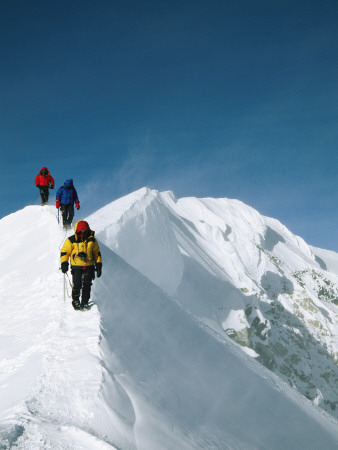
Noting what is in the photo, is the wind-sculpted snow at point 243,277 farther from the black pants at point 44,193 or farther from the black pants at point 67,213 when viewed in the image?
the black pants at point 67,213

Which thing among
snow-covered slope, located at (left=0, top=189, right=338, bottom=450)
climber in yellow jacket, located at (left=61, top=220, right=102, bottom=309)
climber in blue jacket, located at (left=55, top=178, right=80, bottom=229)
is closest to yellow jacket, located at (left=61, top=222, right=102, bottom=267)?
climber in yellow jacket, located at (left=61, top=220, right=102, bottom=309)

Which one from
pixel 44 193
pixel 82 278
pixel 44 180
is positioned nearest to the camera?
pixel 82 278

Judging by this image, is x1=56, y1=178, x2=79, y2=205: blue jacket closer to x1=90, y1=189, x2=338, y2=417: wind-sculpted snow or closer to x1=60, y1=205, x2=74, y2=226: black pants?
x1=60, y1=205, x2=74, y2=226: black pants

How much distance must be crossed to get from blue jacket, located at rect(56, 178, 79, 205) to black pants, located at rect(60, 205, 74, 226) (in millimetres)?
226

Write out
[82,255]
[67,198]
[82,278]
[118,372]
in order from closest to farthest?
[118,372]
[82,255]
[82,278]
[67,198]

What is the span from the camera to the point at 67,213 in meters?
15.3

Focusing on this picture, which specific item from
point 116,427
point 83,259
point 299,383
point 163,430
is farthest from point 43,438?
point 299,383

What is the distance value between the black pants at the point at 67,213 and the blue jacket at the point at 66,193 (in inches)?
8.9

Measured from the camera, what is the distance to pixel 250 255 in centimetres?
6938

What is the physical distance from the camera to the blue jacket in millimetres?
14867

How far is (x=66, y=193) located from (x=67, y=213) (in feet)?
3.08

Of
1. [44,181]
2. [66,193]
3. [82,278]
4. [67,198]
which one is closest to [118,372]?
[82,278]

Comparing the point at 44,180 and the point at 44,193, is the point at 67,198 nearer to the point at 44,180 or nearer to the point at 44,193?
the point at 44,180

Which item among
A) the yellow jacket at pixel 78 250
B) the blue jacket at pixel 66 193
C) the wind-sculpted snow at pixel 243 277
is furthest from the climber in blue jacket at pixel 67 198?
the wind-sculpted snow at pixel 243 277
